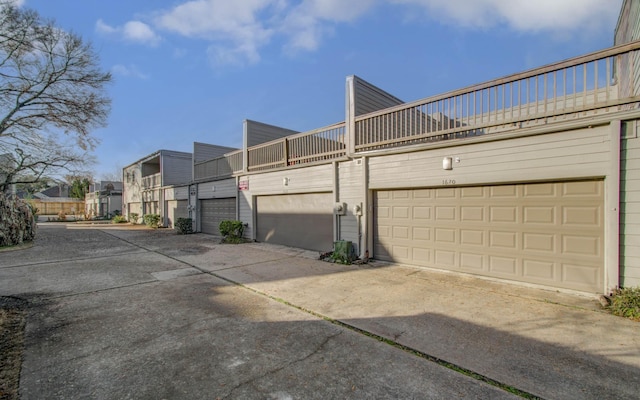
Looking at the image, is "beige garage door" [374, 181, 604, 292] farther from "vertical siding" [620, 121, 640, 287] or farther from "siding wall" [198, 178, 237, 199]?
"siding wall" [198, 178, 237, 199]

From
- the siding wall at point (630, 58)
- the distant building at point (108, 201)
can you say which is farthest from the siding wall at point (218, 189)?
the distant building at point (108, 201)

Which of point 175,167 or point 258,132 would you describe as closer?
point 258,132

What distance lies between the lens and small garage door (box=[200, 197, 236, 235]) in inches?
496

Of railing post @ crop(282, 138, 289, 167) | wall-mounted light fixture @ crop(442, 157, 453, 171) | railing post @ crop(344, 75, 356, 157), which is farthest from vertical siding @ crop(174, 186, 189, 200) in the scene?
wall-mounted light fixture @ crop(442, 157, 453, 171)

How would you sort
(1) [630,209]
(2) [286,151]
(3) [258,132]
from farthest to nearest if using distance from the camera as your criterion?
(3) [258,132] → (2) [286,151] → (1) [630,209]

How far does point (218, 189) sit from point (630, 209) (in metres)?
13.0

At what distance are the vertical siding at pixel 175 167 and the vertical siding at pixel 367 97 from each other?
15.4 m

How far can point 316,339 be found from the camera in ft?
10.2

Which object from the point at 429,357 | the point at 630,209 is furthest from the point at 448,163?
the point at 429,357

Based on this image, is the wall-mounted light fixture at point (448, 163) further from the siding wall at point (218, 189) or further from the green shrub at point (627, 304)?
the siding wall at point (218, 189)

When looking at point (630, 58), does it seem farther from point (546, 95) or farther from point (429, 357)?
point (429, 357)

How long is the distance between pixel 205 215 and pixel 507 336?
1401 centimetres

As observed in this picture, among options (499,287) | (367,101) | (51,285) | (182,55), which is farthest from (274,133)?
(499,287)

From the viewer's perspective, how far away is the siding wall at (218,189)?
12.2m
